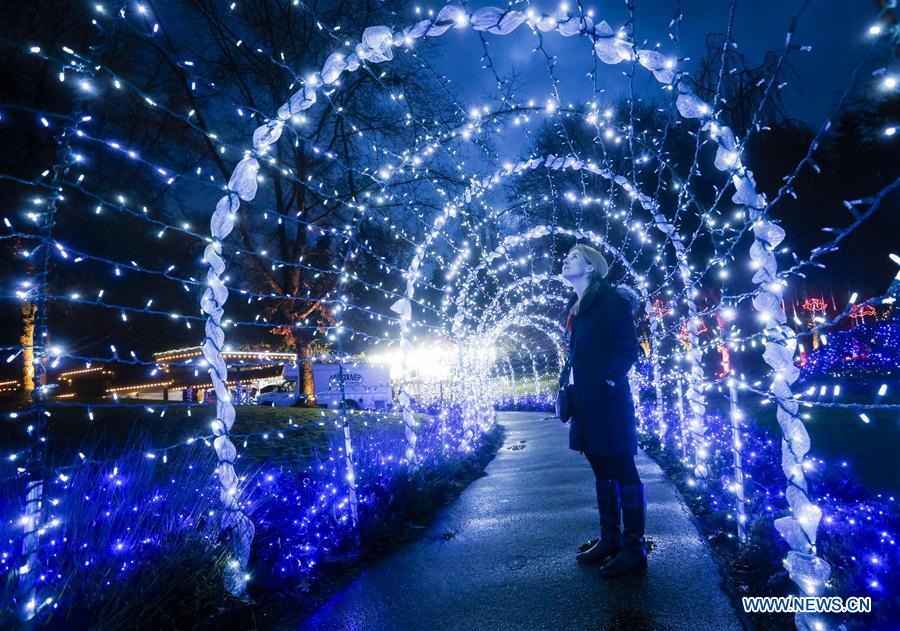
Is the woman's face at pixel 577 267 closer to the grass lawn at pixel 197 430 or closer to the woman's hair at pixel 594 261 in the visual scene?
the woman's hair at pixel 594 261

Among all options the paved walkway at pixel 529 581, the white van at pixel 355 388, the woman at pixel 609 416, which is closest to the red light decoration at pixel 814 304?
the white van at pixel 355 388

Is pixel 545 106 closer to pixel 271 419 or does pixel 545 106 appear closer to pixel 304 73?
pixel 271 419

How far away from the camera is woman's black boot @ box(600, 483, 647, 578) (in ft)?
10.2

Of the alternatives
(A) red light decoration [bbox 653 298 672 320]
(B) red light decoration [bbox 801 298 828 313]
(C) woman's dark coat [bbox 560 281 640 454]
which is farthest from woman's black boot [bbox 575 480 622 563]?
(B) red light decoration [bbox 801 298 828 313]

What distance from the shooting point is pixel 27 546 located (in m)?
2.14

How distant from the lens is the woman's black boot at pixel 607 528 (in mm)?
3342

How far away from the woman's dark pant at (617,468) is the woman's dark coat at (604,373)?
0.08m

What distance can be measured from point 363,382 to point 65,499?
67.3 feet

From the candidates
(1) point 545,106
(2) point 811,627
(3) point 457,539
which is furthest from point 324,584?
(1) point 545,106

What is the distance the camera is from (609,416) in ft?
10.4

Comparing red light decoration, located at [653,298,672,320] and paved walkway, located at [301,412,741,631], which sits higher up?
red light decoration, located at [653,298,672,320]

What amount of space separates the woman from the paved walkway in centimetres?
20

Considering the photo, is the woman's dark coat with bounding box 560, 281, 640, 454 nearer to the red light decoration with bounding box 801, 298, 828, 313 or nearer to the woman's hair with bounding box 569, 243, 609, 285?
the woman's hair with bounding box 569, 243, 609, 285

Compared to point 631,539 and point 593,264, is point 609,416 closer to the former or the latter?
point 631,539
